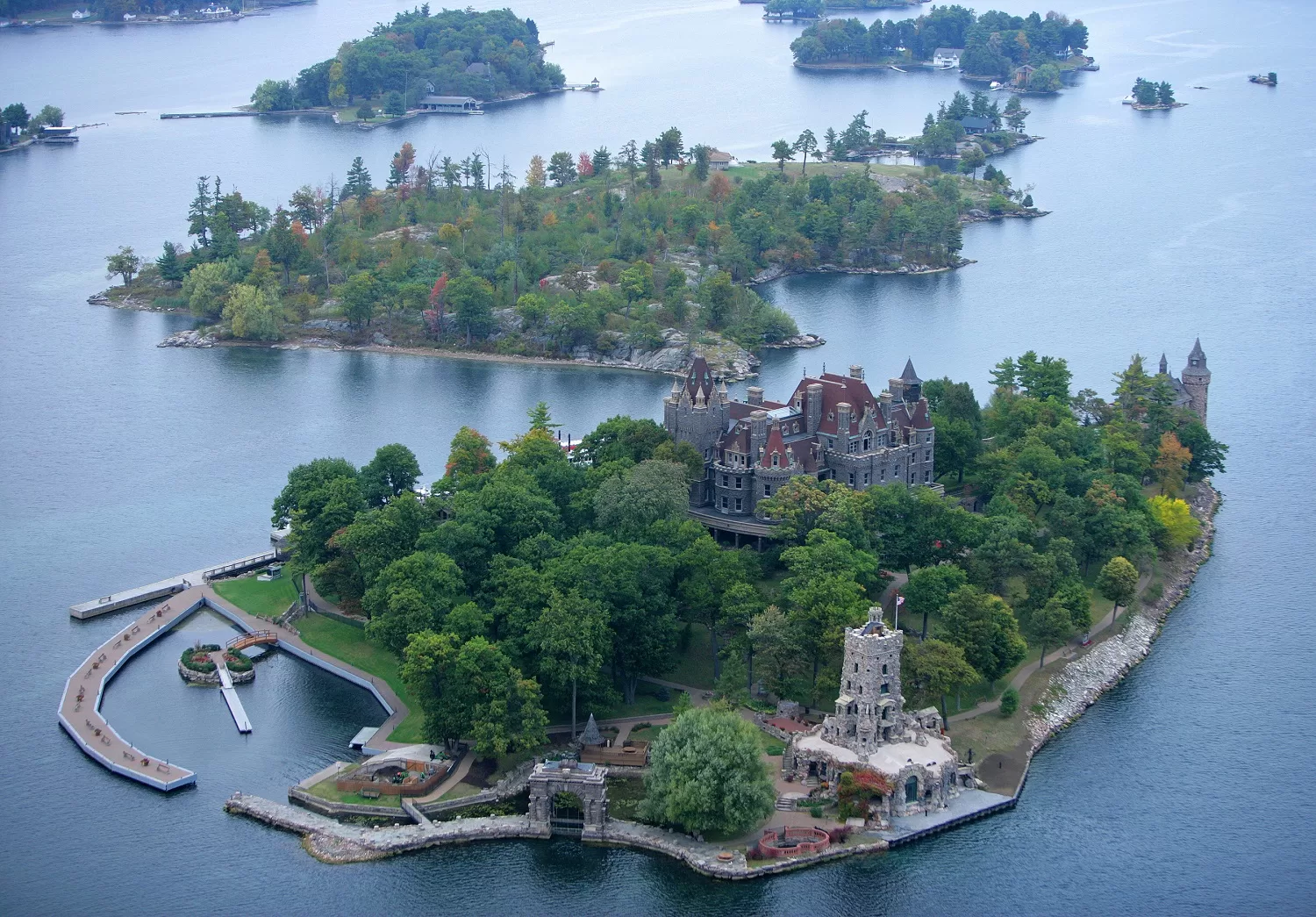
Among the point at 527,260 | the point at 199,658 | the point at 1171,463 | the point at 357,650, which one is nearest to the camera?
the point at 199,658

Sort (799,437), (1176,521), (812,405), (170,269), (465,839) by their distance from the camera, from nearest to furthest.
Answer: (465,839) < (799,437) < (812,405) < (1176,521) < (170,269)

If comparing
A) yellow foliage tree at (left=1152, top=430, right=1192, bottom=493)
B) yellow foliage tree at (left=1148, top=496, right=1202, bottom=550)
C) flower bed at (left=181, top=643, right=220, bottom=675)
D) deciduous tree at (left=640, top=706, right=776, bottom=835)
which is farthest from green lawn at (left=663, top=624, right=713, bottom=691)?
yellow foliage tree at (left=1152, top=430, right=1192, bottom=493)

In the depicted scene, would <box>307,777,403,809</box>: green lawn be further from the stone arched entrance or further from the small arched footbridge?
the small arched footbridge

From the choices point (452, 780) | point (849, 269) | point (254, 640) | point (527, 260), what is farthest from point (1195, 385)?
point (254, 640)

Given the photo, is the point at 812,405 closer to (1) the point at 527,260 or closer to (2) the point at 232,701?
(2) the point at 232,701

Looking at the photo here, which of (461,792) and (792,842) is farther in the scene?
(461,792)

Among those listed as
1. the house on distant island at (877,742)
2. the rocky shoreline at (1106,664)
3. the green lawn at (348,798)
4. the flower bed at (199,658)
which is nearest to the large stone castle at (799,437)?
the rocky shoreline at (1106,664)

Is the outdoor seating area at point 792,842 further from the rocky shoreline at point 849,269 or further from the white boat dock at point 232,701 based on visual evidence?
the rocky shoreline at point 849,269
